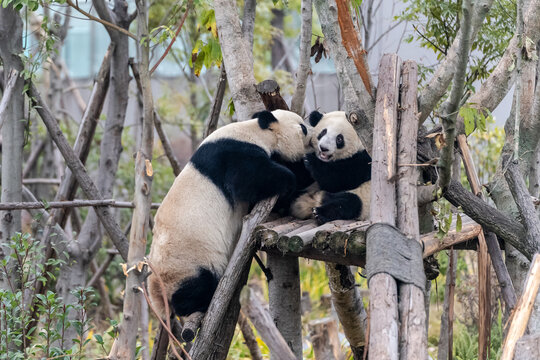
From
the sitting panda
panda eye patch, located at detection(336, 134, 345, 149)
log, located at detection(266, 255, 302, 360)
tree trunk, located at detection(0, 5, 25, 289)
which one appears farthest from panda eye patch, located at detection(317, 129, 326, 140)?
tree trunk, located at detection(0, 5, 25, 289)

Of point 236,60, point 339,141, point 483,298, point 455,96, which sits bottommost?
point 483,298

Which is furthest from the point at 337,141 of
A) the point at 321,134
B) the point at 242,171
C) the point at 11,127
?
the point at 11,127

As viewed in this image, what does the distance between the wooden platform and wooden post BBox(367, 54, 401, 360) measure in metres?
0.18

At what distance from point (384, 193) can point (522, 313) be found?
72 cm

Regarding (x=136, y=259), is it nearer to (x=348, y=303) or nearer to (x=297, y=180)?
(x=297, y=180)

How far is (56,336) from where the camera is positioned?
11.5 ft

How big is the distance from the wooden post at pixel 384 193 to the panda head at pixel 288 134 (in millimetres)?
745

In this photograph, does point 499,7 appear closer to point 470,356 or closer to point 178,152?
point 470,356

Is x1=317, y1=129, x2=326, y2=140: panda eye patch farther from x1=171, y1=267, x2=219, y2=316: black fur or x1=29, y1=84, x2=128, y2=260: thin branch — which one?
x1=29, y1=84, x2=128, y2=260: thin branch

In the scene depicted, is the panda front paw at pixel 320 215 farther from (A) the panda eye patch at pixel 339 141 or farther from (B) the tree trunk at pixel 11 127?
(B) the tree trunk at pixel 11 127

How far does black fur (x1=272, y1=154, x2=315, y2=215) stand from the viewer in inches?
136

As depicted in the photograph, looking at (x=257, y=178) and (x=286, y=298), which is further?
(x=286, y=298)

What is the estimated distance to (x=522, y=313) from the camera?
2330 mm

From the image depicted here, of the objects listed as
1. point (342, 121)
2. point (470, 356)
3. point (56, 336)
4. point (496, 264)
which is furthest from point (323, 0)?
point (470, 356)
